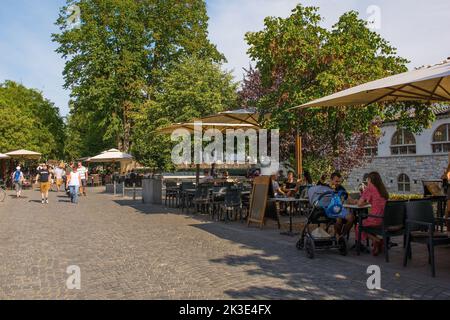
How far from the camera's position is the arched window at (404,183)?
94.6 ft

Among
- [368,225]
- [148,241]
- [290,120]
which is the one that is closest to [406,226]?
[368,225]

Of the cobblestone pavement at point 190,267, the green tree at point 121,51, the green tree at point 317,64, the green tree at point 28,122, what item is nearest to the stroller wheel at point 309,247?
the cobblestone pavement at point 190,267

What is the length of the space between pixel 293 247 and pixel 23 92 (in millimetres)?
51418

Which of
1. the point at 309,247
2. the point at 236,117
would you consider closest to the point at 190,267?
the point at 309,247

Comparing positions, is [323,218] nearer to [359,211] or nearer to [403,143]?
[359,211]

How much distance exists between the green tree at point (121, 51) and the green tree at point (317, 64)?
2435cm

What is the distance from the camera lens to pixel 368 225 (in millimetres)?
7891

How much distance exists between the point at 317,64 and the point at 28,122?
33.7m

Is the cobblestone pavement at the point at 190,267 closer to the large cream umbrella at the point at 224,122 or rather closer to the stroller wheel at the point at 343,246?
the stroller wheel at the point at 343,246

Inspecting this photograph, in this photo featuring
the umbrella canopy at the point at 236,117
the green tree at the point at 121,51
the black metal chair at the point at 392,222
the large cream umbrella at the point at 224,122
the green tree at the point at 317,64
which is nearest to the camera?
the black metal chair at the point at 392,222

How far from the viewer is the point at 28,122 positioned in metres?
40.5

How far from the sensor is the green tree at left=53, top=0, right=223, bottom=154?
37656mm

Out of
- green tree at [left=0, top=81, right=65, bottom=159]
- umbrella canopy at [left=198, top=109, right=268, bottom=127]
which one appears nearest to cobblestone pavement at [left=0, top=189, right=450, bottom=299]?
umbrella canopy at [left=198, top=109, right=268, bottom=127]
